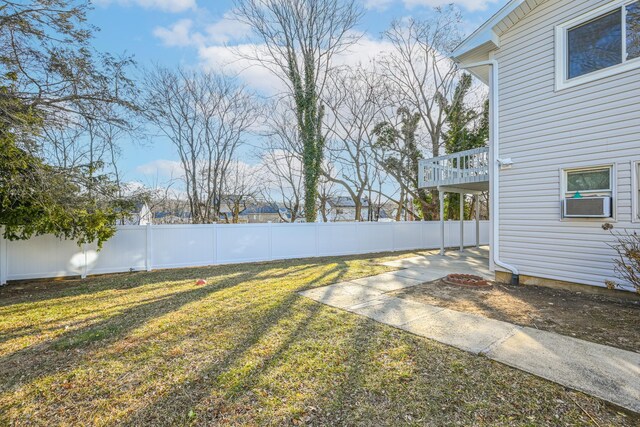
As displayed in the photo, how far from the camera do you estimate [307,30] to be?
13.2m

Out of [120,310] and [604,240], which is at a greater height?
[604,240]

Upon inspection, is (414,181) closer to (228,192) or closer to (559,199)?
(228,192)

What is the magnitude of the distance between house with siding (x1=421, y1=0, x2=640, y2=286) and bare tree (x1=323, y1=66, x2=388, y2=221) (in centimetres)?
951

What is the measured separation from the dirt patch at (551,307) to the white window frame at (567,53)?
3.67m

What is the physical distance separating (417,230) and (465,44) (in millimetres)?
8211

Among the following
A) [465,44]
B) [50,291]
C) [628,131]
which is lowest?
[50,291]

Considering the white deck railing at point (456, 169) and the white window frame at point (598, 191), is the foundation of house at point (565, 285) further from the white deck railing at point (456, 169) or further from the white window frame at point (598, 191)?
the white deck railing at point (456, 169)

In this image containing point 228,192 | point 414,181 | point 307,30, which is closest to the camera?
point 307,30

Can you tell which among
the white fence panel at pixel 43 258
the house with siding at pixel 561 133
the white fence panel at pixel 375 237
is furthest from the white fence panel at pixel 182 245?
the house with siding at pixel 561 133

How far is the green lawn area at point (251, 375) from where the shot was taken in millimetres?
2248

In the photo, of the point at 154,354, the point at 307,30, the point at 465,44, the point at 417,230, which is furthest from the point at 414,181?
the point at 154,354

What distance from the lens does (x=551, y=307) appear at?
185 inches

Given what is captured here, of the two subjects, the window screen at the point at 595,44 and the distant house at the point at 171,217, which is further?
the distant house at the point at 171,217

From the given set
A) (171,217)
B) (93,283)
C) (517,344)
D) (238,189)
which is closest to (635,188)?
(517,344)
